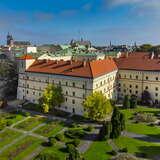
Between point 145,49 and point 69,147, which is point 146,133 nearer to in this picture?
point 69,147

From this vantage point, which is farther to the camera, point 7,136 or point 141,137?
point 7,136

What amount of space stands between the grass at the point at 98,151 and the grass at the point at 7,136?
17842 mm

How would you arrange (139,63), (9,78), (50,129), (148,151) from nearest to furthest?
(148,151) < (50,129) < (139,63) < (9,78)

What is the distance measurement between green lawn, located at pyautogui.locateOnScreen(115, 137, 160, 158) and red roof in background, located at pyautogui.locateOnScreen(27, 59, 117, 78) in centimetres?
2144

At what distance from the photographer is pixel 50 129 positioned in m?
66.7

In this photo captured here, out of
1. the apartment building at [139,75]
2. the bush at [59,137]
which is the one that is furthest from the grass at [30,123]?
the apartment building at [139,75]

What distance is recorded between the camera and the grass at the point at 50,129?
64312 millimetres

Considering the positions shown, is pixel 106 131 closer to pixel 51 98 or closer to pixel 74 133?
pixel 74 133

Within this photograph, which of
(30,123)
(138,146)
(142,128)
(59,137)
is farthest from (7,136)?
(142,128)

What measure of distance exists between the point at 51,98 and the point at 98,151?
88.1 feet

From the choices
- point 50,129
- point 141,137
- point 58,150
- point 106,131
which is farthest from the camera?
point 50,129

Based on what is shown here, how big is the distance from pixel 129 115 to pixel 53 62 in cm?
2863

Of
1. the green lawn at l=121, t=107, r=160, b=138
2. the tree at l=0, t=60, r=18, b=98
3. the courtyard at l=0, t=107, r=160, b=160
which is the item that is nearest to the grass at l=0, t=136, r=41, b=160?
the courtyard at l=0, t=107, r=160, b=160

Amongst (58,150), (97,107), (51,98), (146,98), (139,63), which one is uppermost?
(139,63)
